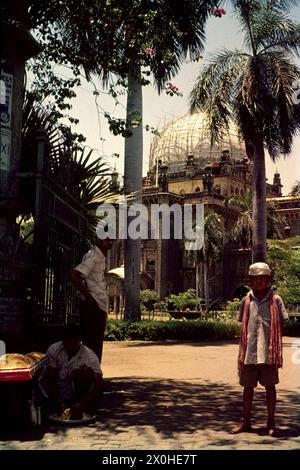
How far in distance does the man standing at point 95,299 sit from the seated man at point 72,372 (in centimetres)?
→ 73

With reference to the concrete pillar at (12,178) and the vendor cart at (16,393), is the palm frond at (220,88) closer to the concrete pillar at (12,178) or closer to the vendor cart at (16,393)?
the concrete pillar at (12,178)

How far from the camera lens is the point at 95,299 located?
5.94m

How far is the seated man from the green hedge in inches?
481

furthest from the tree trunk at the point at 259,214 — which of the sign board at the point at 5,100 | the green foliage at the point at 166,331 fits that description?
the sign board at the point at 5,100

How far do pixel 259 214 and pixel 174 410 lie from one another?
13.3 meters

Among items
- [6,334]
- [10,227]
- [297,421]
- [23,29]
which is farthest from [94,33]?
[297,421]

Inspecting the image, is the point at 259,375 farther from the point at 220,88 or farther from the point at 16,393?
the point at 220,88

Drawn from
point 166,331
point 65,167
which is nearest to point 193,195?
point 166,331

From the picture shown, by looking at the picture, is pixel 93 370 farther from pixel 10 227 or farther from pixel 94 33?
pixel 94 33

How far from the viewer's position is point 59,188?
275 inches

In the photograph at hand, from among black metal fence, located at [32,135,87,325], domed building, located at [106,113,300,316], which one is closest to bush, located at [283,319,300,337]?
black metal fence, located at [32,135,87,325]
